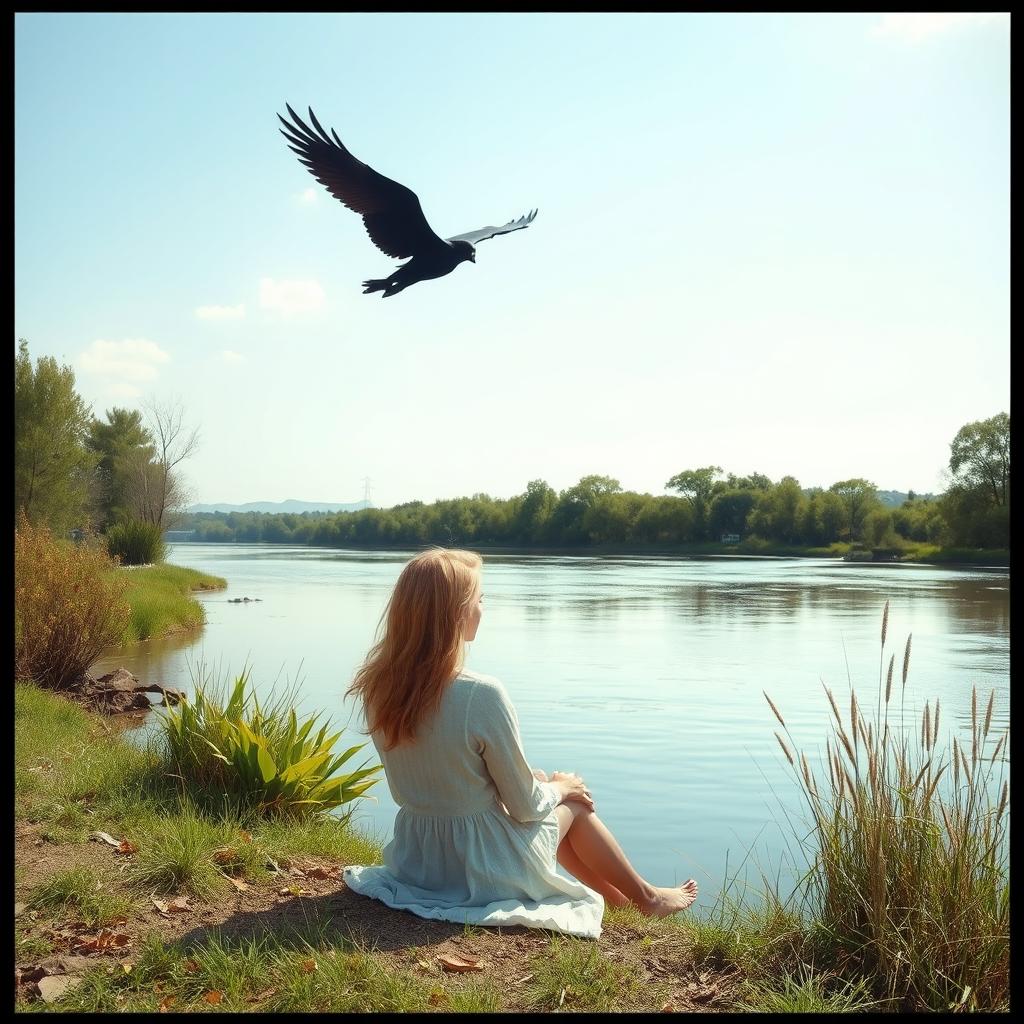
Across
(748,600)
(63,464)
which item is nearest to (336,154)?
(748,600)

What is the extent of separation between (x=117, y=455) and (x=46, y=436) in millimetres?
17552

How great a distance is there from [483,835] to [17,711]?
4982 mm

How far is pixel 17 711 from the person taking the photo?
6625 mm

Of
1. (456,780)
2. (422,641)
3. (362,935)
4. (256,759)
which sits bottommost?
(362,935)

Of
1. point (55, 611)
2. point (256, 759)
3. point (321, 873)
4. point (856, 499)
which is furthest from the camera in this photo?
point (856, 499)

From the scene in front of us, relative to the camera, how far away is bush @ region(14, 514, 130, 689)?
870 cm

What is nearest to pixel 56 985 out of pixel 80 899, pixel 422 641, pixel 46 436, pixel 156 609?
pixel 80 899

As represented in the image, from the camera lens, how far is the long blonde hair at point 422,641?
9.00 ft

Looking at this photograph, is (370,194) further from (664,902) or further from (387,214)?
(664,902)

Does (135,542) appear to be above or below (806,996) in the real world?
above

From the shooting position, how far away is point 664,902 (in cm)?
319

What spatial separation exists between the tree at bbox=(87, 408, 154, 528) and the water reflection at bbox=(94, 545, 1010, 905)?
1395 centimetres

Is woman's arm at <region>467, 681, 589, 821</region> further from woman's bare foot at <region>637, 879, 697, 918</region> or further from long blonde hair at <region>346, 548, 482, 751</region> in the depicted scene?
woman's bare foot at <region>637, 879, 697, 918</region>

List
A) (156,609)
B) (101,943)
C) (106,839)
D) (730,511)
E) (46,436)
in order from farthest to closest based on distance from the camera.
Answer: (730,511) < (46,436) < (156,609) < (106,839) < (101,943)
